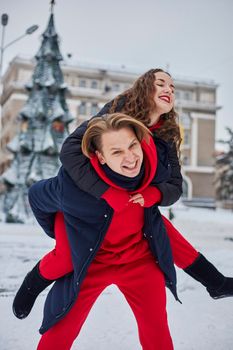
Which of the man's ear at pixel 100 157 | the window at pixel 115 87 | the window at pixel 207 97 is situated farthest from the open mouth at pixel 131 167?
the window at pixel 207 97

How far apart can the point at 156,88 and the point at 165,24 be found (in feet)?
12.5

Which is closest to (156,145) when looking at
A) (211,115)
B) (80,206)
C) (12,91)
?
(80,206)

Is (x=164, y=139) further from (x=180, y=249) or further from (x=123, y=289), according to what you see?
(x=123, y=289)

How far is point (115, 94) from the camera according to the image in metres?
36.4

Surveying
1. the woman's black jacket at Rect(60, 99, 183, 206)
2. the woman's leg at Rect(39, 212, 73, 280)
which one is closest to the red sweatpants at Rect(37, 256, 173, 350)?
the woman's leg at Rect(39, 212, 73, 280)

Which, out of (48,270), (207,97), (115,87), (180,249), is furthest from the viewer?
(207,97)

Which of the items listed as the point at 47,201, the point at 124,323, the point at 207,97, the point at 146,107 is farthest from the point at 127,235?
the point at 207,97

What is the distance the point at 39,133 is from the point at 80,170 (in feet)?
31.1

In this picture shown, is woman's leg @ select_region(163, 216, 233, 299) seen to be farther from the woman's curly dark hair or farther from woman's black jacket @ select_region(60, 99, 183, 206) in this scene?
the woman's curly dark hair

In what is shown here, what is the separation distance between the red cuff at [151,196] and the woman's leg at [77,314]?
379 millimetres

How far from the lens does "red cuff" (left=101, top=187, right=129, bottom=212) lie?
156 centimetres

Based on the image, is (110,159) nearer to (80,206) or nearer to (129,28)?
(80,206)

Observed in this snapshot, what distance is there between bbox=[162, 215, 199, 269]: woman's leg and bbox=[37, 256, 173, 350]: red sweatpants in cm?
25

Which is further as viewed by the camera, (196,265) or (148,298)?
(196,265)
